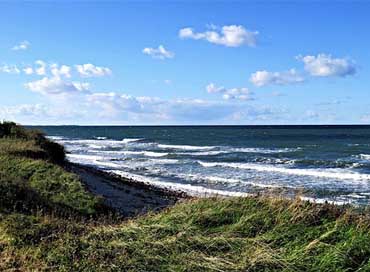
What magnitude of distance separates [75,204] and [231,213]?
7689mm

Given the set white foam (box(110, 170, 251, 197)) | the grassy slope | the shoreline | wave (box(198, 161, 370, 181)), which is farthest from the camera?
wave (box(198, 161, 370, 181))

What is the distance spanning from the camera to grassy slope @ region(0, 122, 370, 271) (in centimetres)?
613

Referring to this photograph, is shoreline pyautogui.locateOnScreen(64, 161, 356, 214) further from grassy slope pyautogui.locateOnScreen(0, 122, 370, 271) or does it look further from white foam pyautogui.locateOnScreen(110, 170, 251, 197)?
grassy slope pyautogui.locateOnScreen(0, 122, 370, 271)

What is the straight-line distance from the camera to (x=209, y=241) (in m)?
6.74

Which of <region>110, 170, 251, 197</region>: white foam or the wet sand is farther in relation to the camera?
<region>110, 170, 251, 197</region>: white foam

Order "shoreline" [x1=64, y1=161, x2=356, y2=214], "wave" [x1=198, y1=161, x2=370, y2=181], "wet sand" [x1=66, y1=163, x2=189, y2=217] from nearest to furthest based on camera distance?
"wet sand" [x1=66, y1=163, x2=189, y2=217], "shoreline" [x1=64, y1=161, x2=356, y2=214], "wave" [x1=198, y1=161, x2=370, y2=181]

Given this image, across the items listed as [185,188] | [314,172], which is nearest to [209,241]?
[185,188]

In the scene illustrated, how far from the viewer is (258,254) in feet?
20.2

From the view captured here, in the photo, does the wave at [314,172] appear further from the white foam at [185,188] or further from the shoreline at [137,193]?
the shoreline at [137,193]

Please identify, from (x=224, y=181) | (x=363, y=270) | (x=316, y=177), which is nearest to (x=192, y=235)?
(x=363, y=270)

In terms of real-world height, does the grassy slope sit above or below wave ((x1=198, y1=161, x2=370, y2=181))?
above

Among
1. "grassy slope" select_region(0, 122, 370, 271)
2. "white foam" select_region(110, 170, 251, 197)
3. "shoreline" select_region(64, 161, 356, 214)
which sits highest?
"grassy slope" select_region(0, 122, 370, 271)

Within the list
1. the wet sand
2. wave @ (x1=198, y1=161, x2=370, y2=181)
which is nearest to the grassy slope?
the wet sand

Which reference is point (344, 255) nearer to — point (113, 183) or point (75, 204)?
point (75, 204)
